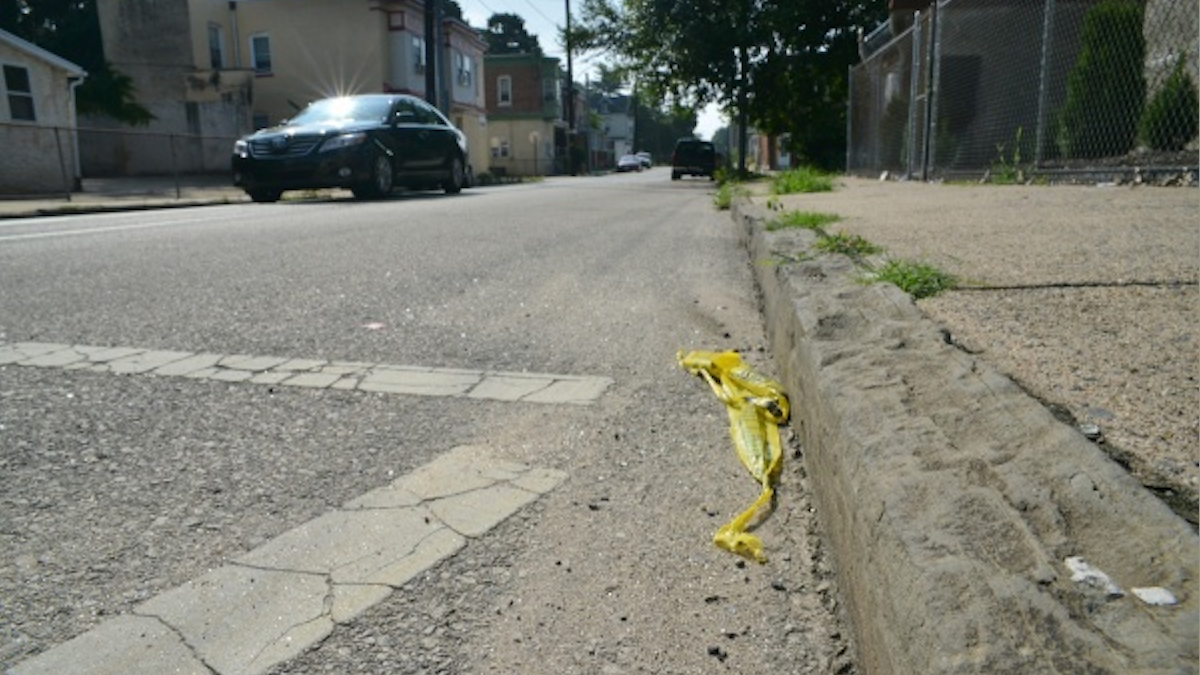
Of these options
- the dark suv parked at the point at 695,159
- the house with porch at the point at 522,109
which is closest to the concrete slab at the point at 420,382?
the dark suv parked at the point at 695,159

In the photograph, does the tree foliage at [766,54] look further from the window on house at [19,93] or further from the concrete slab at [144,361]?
the concrete slab at [144,361]

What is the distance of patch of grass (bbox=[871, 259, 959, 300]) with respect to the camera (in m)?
3.15

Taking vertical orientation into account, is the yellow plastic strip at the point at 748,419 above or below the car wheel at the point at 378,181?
below

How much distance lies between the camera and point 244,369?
3.26 m

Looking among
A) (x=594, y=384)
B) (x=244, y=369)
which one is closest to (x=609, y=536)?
(x=594, y=384)

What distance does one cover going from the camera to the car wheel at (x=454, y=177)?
15.8 meters

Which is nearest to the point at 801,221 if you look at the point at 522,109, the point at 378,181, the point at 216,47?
the point at 378,181

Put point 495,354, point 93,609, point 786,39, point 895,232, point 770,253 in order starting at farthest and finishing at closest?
1. point 786,39
2. point 895,232
3. point 770,253
4. point 495,354
5. point 93,609

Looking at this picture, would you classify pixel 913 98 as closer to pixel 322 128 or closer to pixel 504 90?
pixel 322 128

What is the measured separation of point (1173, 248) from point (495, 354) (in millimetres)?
2958

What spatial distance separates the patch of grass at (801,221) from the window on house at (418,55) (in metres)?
30.7

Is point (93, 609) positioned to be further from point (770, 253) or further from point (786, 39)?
point (786, 39)

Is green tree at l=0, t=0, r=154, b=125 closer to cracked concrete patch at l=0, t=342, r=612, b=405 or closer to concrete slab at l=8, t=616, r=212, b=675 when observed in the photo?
cracked concrete patch at l=0, t=342, r=612, b=405

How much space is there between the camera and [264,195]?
13984 millimetres
